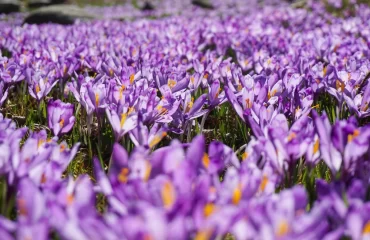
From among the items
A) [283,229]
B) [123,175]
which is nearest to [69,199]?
[123,175]

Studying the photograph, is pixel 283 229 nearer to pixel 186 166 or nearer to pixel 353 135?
pixel 186 166

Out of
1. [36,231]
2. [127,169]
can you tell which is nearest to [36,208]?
[36,231]

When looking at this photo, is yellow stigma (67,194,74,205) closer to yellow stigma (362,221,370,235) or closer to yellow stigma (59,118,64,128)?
yellow stigma (362,221,370,235)

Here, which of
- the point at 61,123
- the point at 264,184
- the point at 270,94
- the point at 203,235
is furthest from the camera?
the point at 270,94

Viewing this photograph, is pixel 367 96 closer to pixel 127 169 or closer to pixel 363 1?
pixel 127 169

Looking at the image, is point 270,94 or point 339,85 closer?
point 270,94

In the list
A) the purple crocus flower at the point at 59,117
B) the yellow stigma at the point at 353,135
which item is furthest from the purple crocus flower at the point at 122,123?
the yellow stigma at the point at 353,135

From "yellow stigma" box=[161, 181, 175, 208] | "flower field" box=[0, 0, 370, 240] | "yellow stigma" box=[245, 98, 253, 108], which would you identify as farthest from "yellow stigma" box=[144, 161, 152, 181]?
"yellow stigma" box=[245, 98, 253, 108]
